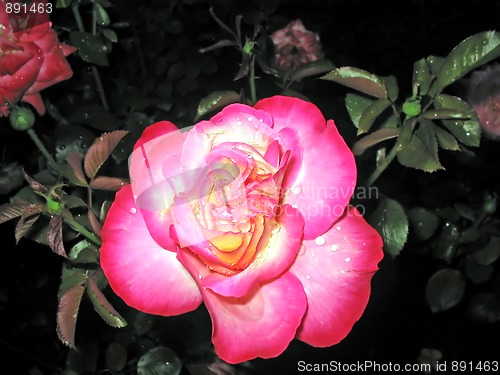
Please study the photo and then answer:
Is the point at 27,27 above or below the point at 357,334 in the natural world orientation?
above

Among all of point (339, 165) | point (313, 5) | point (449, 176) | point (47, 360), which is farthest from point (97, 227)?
point (313, 5)

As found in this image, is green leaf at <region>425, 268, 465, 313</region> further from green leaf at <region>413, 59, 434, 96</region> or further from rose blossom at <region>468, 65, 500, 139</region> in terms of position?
green leaf at <region>413, 59, 434, 96</region>

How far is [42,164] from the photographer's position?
74 centimetres

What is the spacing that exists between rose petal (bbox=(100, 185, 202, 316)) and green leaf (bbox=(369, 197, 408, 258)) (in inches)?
10.2

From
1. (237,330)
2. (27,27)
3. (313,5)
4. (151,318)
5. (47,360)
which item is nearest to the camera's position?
(237,330)

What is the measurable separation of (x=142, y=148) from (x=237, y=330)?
6.1 inches

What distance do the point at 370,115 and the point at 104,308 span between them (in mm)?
305

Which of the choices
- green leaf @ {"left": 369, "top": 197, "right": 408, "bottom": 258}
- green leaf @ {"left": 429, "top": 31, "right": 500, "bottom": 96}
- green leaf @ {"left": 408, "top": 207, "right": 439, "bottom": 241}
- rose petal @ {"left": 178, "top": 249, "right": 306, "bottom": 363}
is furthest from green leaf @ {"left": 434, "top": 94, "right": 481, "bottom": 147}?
green leaf @ {"left": 408, "top": 207, "right": 439, "bottom": 241}

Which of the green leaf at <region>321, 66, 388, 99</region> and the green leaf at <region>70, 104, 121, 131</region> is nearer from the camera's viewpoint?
the green leaf at <region>321, 66, 388, 99</region>

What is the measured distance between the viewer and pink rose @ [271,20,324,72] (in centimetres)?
83

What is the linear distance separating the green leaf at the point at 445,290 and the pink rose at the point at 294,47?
414mm

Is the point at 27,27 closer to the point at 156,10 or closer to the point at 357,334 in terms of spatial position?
the point at 156,10

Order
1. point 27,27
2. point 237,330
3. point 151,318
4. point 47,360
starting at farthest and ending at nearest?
point 47,360, point 151,318, point 27,27, point 237,330

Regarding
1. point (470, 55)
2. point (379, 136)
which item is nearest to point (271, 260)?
point (379, 136)
